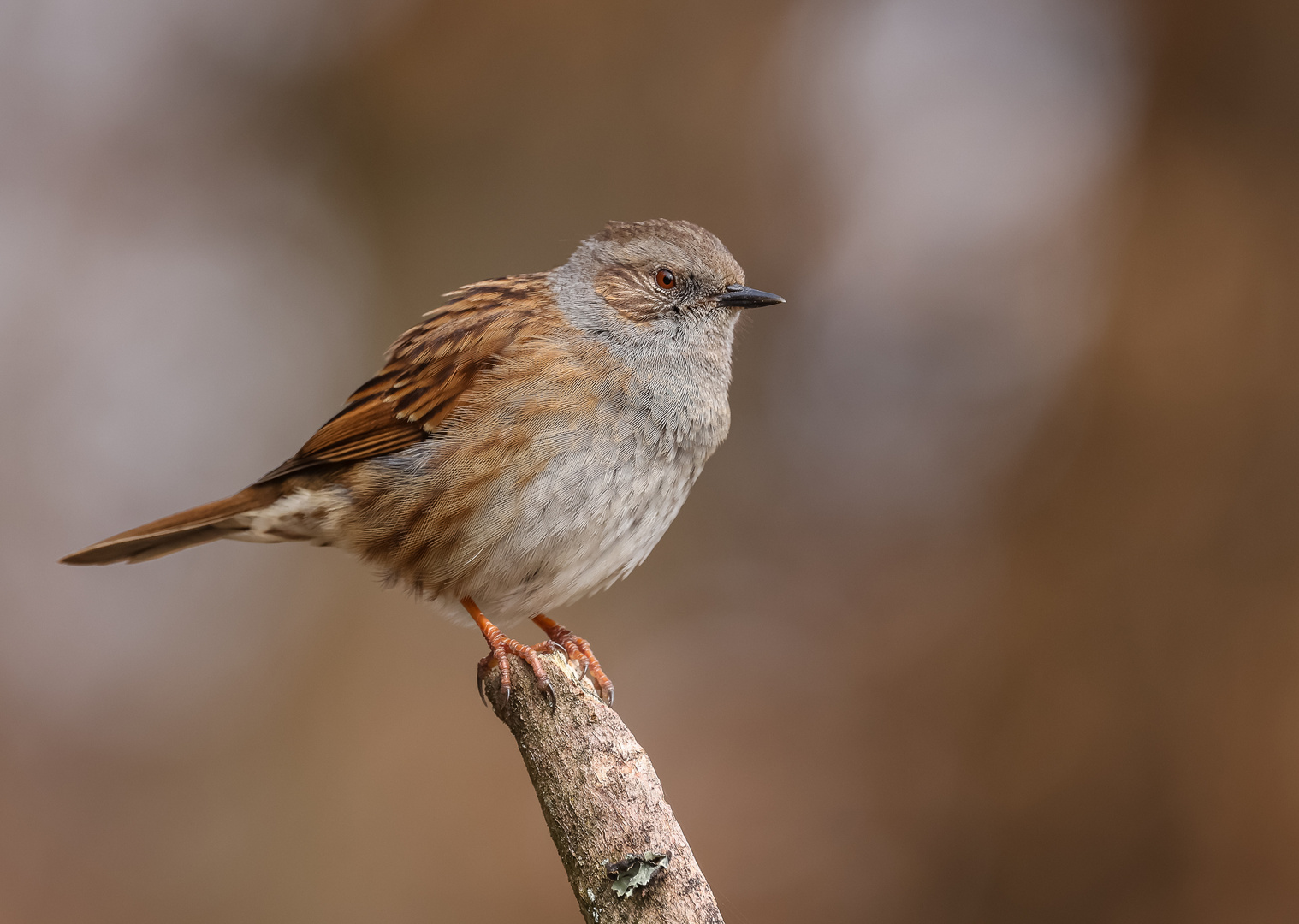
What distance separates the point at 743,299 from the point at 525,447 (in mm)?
1219

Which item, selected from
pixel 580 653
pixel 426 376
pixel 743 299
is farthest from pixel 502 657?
pixel 743 299

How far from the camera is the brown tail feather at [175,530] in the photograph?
401cm

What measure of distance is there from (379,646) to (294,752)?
887 millimetres

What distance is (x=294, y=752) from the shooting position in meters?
6.73

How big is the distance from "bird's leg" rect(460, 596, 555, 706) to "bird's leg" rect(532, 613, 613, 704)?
11.3 inches

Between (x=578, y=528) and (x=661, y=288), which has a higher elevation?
(x=661, y=288)

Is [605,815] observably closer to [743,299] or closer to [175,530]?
[743,299]

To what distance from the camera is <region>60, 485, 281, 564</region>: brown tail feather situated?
4012 mm

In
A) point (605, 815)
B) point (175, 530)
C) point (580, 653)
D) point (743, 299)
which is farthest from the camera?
point (743, 299)

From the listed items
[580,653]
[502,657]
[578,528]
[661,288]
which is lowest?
[580,653]

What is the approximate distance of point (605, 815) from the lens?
243 cm

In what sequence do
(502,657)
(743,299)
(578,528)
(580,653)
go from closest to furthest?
(502,657) → (578,528) → (580,653) → (743,299)

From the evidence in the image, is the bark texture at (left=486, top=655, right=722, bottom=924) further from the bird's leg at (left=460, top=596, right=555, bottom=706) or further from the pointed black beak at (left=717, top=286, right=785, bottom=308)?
the pointed black beak at (left=717, top=286, right=785, bottom=308)

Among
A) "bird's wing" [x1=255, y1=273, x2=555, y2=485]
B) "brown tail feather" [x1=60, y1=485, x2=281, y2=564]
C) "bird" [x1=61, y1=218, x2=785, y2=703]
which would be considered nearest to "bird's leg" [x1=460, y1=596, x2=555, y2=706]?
"bird" [x1=61, y1=218, x2=785, y2=703]
